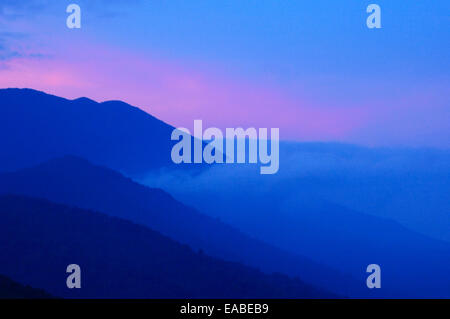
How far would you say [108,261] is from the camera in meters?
39.2

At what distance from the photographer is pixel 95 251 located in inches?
1578

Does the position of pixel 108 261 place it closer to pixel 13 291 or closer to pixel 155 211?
pixel 13 291

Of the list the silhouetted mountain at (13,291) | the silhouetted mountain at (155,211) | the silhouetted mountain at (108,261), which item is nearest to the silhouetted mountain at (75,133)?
the silhouetted mountain at (155,211)

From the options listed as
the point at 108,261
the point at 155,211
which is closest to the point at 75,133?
the point at 155,211

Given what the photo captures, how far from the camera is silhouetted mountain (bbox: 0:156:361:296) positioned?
54188mm

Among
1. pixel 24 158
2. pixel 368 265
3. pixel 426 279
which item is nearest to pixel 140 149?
pixel 24 158

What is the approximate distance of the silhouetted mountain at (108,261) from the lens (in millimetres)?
36219

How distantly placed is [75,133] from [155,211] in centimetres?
3349

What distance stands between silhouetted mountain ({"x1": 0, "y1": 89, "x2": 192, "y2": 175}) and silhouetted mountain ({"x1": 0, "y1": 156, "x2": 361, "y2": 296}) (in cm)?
347

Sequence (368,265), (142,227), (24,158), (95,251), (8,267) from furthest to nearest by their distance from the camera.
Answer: (24,158) → (142,227) → (95,251) → (8,267) → (368,265)

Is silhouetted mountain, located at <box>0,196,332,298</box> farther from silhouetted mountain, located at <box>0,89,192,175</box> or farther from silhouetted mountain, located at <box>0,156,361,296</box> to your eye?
silhouetted mountain, located at <box>0,89,192,175</box>

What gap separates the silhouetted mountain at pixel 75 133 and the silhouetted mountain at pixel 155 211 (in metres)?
3.47
